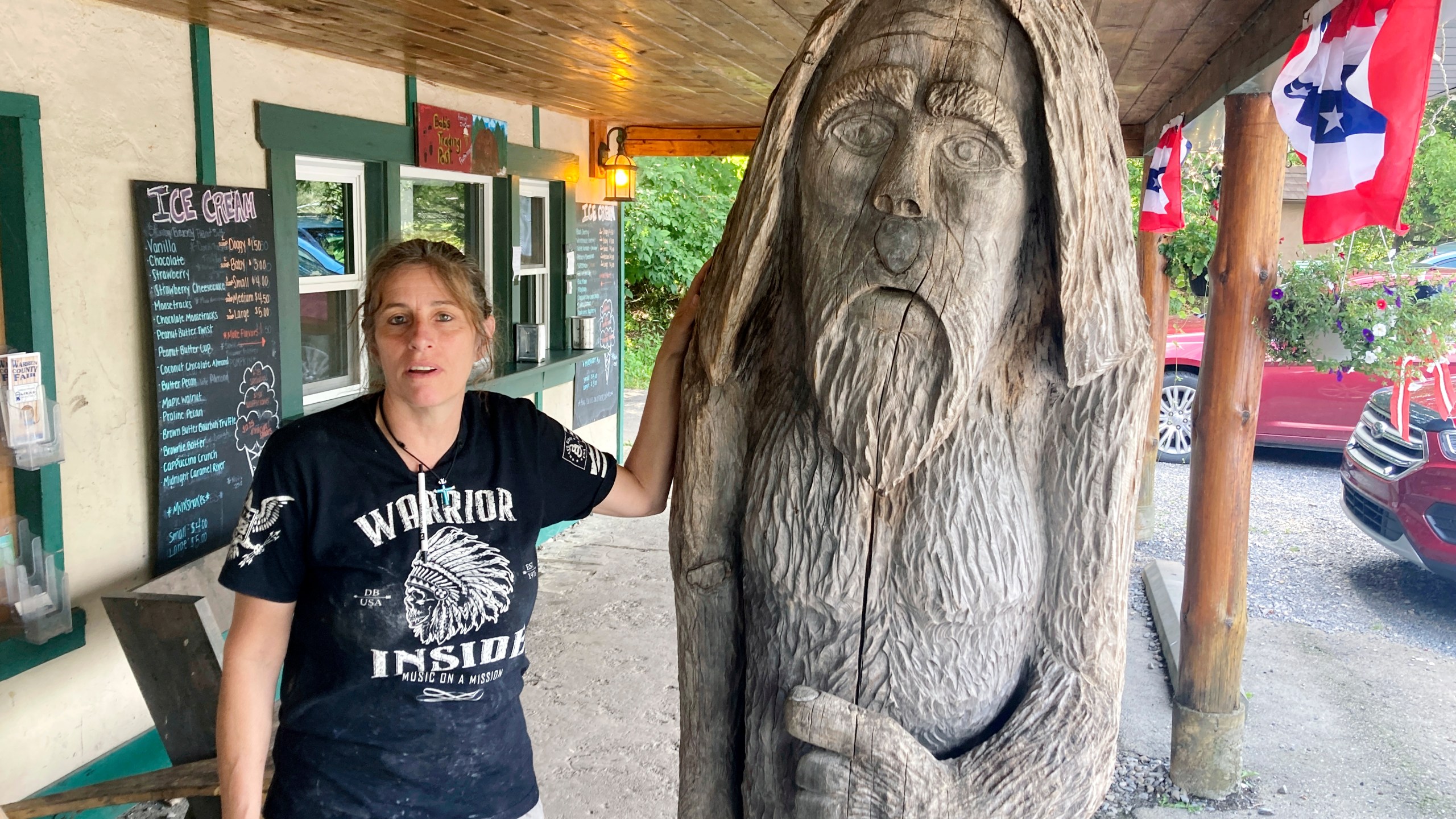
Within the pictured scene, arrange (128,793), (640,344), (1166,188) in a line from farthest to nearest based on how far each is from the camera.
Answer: (640,344) < (1166,188) < (128,793)

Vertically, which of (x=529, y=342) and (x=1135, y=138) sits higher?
(x=1135, y=138)

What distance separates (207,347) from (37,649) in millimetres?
1166

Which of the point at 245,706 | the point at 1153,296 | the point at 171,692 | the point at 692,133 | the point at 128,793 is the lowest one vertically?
the point at 128,793

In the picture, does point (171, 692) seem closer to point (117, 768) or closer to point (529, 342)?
point (117, 768)

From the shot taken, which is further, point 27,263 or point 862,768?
point 27,263

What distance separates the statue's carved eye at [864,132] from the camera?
49.9 inches

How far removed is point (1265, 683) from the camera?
5133 mm

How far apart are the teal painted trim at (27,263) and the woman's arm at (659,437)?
2.26 metres

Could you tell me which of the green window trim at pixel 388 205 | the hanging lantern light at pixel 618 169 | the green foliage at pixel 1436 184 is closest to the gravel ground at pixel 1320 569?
the green foliage at pixel 1436 184

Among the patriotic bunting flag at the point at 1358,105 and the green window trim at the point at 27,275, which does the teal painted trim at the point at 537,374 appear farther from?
the patriotic bunting flag at the point at 1358,105

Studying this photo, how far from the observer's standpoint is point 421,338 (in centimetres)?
165

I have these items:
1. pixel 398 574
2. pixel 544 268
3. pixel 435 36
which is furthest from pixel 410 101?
pixel 398 574

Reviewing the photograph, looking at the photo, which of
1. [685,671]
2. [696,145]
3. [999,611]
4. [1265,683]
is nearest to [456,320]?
[685,671]

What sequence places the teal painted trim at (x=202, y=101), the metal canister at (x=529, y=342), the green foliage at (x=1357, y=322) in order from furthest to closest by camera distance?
the metal canister at (x=529, y=342) < the green foliage at (x=1357, y=322) < the teal painted trim at (x=202, y=101)
